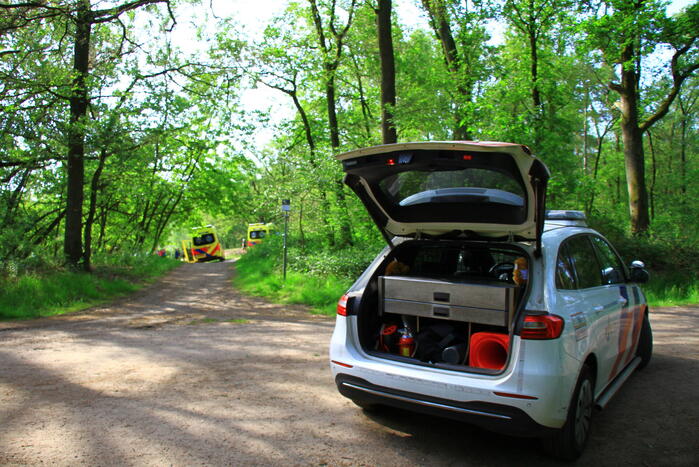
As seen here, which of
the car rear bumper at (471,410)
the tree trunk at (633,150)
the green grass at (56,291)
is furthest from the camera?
the tree trunk at (633,150)

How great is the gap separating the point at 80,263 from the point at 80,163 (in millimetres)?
2803

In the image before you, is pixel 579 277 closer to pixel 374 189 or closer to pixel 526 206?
pixel 526 206

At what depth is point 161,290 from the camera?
1565 centimetres

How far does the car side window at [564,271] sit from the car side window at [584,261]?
0.08m

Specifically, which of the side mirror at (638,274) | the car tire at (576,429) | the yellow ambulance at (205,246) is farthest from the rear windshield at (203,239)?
the car tire at (576,429)

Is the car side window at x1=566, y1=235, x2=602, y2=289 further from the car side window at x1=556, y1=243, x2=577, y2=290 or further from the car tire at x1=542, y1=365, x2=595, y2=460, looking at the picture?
the car tire at x1=542, y1=365, x2=595, y2=460

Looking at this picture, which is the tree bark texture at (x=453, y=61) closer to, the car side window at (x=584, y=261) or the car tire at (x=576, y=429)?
the car side window at (x=584, y=261)

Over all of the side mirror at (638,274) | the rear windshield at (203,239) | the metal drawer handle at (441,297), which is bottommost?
the metal drawer handle at (441,297)

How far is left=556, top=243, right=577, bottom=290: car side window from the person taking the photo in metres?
3.75

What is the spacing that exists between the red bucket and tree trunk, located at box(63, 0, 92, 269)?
500 inches

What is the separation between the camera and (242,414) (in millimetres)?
4238

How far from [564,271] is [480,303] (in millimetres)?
740

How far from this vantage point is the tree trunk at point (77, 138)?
13258 millimetres

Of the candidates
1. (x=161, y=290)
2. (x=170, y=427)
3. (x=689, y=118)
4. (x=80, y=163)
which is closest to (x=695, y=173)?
(x=689, y=118)
